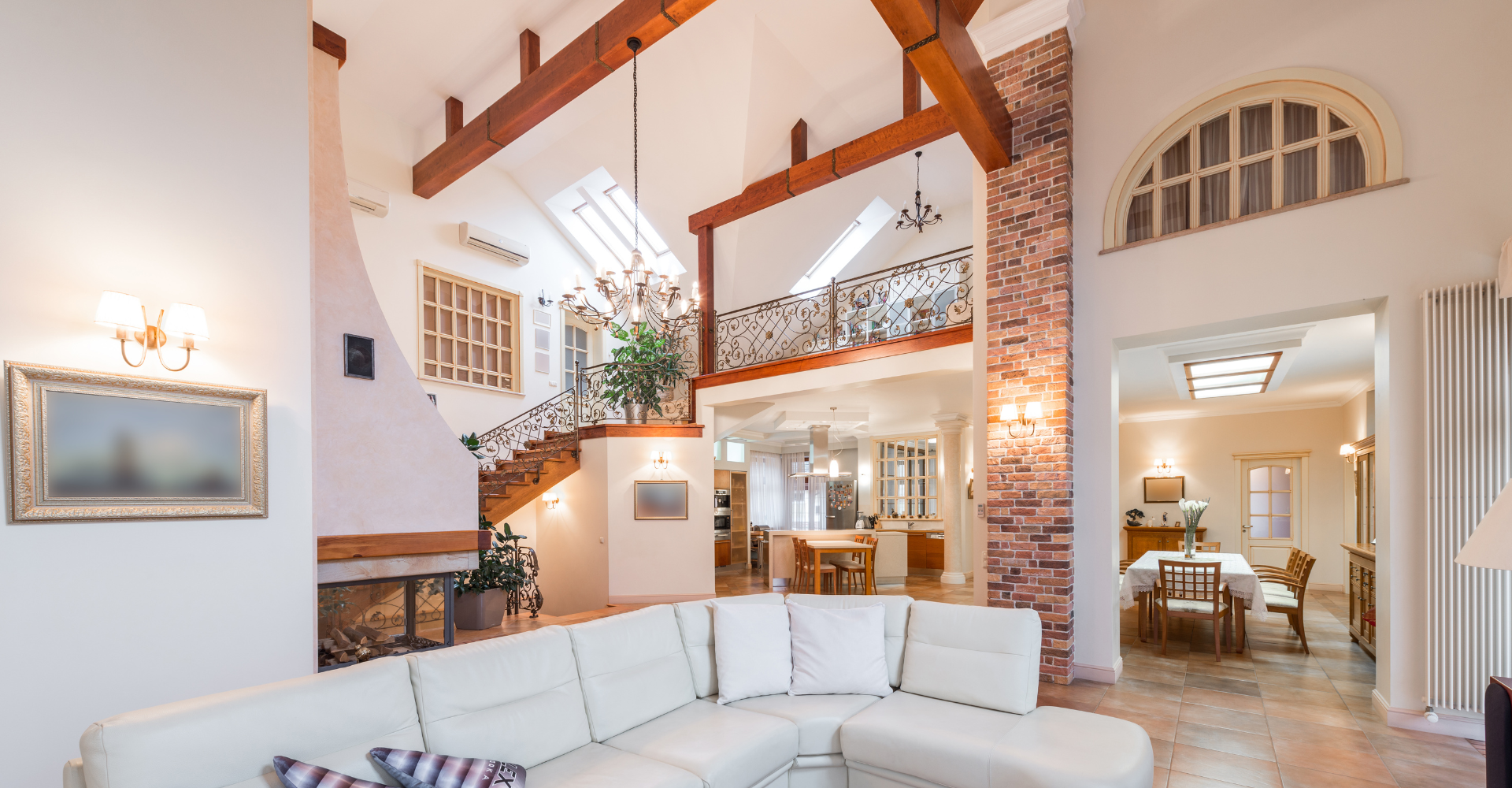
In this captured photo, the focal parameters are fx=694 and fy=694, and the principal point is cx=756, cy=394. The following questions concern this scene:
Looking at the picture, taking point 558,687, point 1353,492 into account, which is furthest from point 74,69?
point 1353,492

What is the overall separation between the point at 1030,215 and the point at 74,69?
532cm

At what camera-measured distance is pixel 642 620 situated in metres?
3.19

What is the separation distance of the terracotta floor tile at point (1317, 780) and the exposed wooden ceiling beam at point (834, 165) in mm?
5316

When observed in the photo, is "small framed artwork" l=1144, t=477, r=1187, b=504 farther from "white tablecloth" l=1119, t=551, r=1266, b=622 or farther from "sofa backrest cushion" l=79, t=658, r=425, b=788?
"sofa backrest cushion" l=79, t=658, r=425, b=788

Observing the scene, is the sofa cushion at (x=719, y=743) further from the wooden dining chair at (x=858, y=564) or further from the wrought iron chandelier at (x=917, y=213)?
the wrought iron chandelier at (x=917, y=213)

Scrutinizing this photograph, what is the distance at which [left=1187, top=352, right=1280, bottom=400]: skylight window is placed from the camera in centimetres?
694

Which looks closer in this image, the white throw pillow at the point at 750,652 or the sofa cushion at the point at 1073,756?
the sofa cushion at the point at 1073,756

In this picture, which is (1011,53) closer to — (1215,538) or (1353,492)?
(1353,492)

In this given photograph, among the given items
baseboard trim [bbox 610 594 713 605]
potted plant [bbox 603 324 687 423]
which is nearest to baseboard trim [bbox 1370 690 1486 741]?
baseboard trim [bbox 610 594 713 605]

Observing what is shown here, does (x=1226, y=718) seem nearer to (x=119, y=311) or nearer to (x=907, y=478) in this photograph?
(x=119, y=311)

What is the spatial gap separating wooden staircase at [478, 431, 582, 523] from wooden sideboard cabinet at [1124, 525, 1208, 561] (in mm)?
8669

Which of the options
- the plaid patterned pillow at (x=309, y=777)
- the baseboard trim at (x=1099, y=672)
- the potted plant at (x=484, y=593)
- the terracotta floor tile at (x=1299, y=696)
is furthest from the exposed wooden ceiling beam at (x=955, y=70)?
the potted plant at (x=484, y=593)

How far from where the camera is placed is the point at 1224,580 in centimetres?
570

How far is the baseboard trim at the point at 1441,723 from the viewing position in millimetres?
3674
